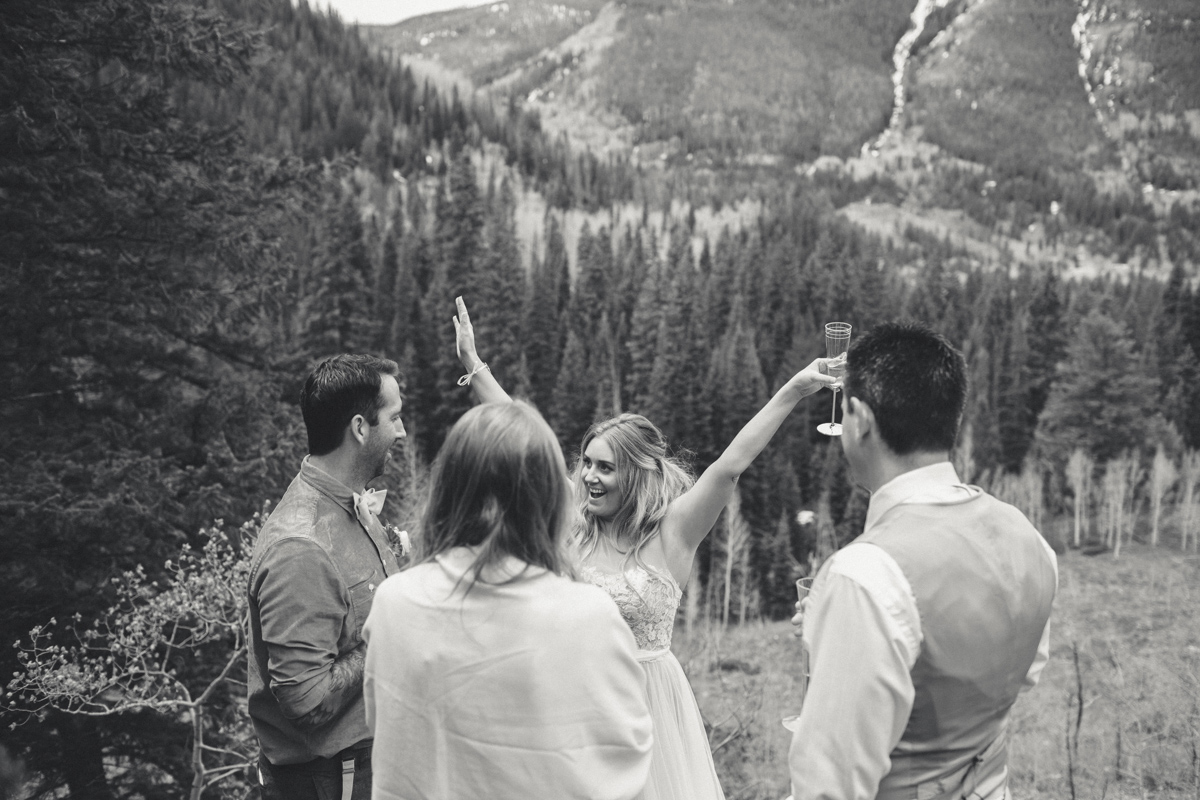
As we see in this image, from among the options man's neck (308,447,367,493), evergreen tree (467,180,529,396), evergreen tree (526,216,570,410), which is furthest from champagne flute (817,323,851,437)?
evergreen tree (526,216,570,410)

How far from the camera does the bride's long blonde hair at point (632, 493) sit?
12.7 feet

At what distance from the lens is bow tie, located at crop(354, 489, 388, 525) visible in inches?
129

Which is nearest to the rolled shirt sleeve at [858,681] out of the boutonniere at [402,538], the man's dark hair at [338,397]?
the man's dark hair at [338,397]

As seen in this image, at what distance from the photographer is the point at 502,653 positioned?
211 cm

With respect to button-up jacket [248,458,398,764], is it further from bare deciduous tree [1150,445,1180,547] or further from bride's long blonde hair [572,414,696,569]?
bare deciduous tree [1150,445,1180,547]

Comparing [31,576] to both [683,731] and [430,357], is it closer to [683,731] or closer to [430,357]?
[683,731]

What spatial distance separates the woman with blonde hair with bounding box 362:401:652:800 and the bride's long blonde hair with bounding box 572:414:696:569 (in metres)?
1.61

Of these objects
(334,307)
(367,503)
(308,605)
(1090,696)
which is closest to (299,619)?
(308,605)

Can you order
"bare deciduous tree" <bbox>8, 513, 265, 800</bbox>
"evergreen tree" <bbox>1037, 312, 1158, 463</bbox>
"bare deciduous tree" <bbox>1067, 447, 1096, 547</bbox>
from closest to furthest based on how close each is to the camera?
"bare deciduous tree" <bbox>8, 513, 265, 800</bbox> < "bare deciduous tree" <bbox>1067, 447, 1096, 547</bbox> < "evergreen tree" <bbox>1037, 312, 1158, 463</bbox>

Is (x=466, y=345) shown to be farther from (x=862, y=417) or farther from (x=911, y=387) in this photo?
(x=911, y=387)

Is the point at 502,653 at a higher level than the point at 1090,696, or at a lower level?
higher

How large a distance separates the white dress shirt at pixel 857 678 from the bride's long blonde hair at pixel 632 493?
1697mm

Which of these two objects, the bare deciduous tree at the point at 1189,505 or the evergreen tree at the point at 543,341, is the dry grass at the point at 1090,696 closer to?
the bare deciduous tree at the point at 1189,505

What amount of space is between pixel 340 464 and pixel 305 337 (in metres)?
42.1
